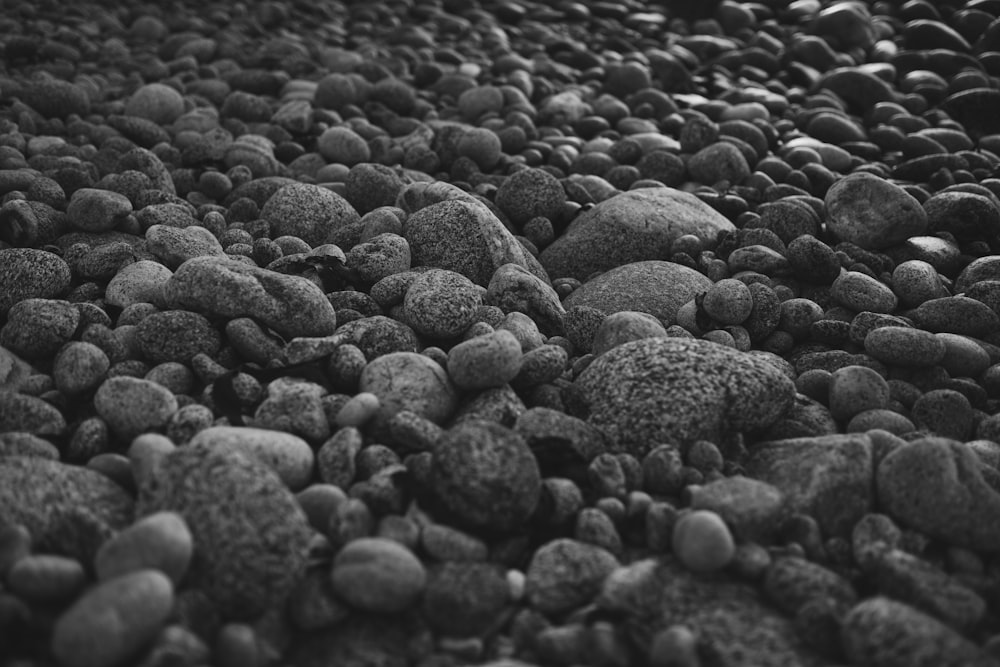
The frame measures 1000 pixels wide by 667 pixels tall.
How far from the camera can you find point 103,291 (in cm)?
382

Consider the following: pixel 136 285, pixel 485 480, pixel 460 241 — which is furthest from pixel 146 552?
pixel 460 241

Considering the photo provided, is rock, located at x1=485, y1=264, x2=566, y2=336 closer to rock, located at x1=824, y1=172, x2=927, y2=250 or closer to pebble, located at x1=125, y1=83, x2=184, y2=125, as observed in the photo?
rock, located at x1=824, y1=172, x2=927, y2=250

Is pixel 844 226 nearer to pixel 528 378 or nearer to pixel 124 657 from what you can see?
pixel 528 378

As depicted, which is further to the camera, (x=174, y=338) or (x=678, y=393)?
(x=174, y=338)

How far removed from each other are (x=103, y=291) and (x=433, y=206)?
5.00 ft

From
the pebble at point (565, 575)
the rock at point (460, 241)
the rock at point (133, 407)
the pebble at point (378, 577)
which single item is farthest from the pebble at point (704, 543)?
the rock at point (460, 241)

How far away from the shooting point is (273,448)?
277cm

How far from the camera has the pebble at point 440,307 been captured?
3.54m

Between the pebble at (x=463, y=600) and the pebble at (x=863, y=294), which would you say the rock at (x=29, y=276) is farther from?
the pebble at (x=863, y=294)

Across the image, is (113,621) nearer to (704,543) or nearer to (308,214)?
(704,543)

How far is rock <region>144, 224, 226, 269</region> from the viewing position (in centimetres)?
397

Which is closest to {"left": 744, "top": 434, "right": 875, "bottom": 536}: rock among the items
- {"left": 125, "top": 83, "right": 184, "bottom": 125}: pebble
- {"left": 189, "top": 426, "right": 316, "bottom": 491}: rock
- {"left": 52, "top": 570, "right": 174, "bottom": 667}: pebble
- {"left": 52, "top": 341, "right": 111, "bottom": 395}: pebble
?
{"left": 189, "top": 426, "right": 316, "bottom": 491}: rock

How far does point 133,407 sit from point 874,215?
12.2 feet

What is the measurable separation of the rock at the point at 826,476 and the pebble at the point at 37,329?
2.59m
